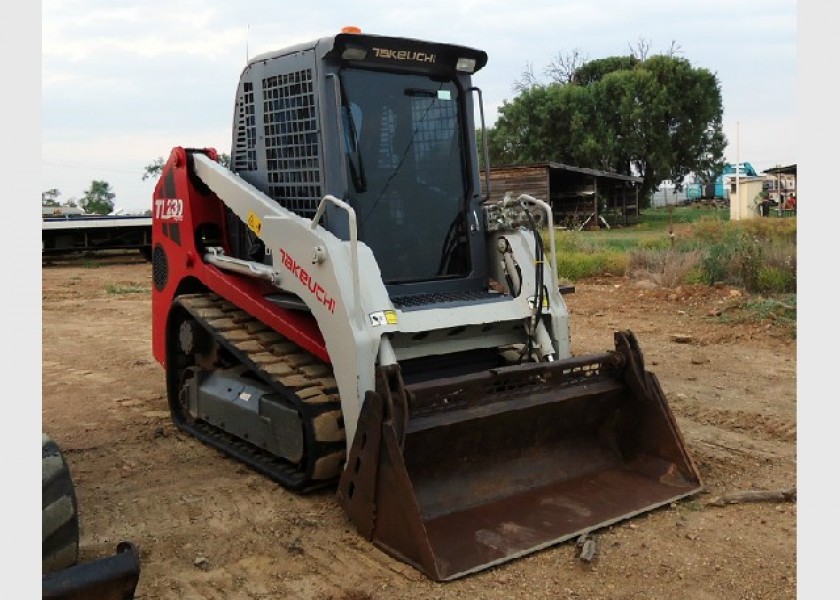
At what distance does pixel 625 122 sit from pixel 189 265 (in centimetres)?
3924

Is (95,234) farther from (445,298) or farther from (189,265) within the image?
(445,298)

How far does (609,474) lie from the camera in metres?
4.96

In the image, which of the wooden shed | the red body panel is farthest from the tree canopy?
the red body panel

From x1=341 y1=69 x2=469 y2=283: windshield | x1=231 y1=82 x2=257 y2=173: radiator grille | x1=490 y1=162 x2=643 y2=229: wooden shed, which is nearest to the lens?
x1=341 y1=69 x2=469 y2=283: windshield

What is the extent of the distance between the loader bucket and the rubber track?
0.37 metres

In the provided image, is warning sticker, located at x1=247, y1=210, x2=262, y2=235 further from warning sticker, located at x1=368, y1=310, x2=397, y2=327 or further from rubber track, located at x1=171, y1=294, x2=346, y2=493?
warning sticker, located at x1=368, y1=310, x2=397, y2=327

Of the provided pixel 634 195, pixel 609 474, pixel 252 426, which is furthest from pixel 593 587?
pixel 634 195

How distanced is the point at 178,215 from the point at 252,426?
1.84m

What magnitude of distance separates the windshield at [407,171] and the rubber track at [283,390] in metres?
0.78

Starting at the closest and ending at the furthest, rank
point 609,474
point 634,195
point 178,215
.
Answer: point 609,474 → point 178,215 → point 634,195

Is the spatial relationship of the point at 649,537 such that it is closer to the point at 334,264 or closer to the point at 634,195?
the point at 334,264

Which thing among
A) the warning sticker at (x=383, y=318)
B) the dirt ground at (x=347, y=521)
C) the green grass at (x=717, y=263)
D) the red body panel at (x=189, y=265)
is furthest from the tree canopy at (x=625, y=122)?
the warning sticker at (x=383, y=318)

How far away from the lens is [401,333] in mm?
4691

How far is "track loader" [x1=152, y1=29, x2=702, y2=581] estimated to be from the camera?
4363 millimetres
